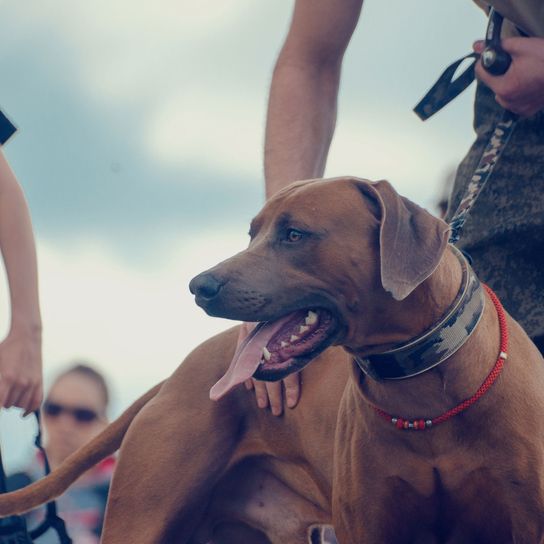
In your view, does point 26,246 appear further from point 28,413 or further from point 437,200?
point 437,200

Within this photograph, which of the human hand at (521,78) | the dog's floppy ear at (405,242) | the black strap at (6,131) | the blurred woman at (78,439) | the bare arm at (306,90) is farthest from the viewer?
the blurred woman at (78,439)

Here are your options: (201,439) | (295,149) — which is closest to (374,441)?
(201,439)

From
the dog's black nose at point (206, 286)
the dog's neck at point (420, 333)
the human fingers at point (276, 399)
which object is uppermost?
the dog's black nose at point (206, 286)

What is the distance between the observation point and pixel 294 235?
10.8ft

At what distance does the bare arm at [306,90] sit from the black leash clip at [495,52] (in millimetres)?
741

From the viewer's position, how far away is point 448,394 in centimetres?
310

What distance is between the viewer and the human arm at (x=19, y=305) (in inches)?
160

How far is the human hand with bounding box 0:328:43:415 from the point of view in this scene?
13.3ft

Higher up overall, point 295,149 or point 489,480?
point 295,149

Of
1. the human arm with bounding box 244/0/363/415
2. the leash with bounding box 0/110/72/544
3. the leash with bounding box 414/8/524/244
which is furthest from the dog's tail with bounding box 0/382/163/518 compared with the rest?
the leash with bounding box 414/8/524/244

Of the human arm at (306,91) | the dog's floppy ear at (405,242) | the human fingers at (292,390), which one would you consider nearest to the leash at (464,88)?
the dog's floppy ear at (405,242)

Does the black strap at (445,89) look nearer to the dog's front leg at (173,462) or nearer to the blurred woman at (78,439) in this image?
the dog's front leg at (173,462)

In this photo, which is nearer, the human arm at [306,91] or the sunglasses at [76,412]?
the human arm at [306,91]

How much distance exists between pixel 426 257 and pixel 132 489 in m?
1.58
